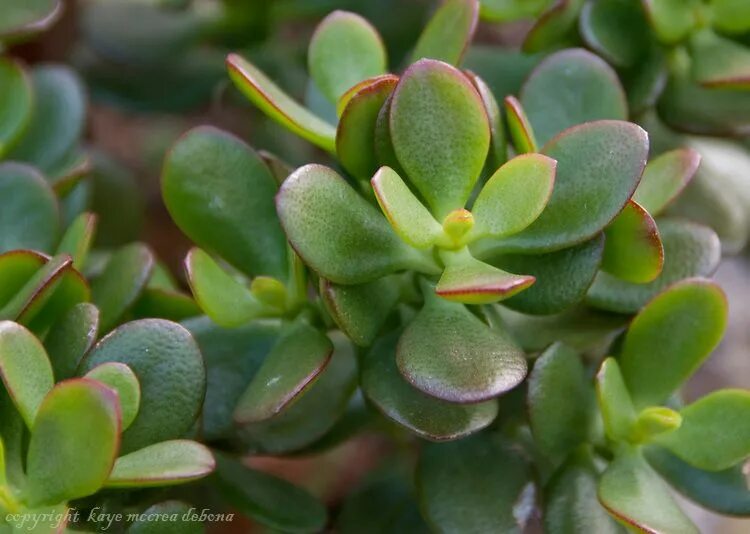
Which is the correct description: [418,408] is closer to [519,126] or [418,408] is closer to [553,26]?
[519,126]

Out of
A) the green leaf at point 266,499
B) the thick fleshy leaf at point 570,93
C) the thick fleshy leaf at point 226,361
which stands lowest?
the green leaf at point 266,499

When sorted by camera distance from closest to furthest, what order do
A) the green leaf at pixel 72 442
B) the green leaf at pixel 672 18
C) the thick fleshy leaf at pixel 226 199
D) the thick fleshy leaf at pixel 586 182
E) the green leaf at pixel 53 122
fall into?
the green leaf at pixel 72 442, the thick fleshy leaf at pixel 586 182, the thick fleshy leaf at pixel 226 199, the green leaf at pixel 672 18, the green leaf at pixel 53 122

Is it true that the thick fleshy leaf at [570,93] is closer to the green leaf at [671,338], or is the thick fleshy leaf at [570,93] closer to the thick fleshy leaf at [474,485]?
the green leaf at [671,338]

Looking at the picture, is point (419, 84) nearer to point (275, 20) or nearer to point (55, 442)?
point (55, 442)

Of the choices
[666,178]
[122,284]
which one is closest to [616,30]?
[666,178]

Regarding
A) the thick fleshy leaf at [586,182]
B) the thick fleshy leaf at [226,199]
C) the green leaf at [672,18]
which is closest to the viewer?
the thick fleshy leaf at [586,182]

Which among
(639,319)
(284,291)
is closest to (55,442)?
(284,291)

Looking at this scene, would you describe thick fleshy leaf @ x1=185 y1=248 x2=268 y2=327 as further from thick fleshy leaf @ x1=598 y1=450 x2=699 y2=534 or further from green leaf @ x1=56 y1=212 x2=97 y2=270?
thick fleshy leaf @ x1=598 y1=450 x2=699 y2=534

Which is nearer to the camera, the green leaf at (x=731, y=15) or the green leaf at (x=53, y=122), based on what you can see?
the green leaf at (x=731, y=15)

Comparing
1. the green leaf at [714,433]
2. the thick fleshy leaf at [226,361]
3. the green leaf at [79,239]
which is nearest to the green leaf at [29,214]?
the green leaf at [79,239]
